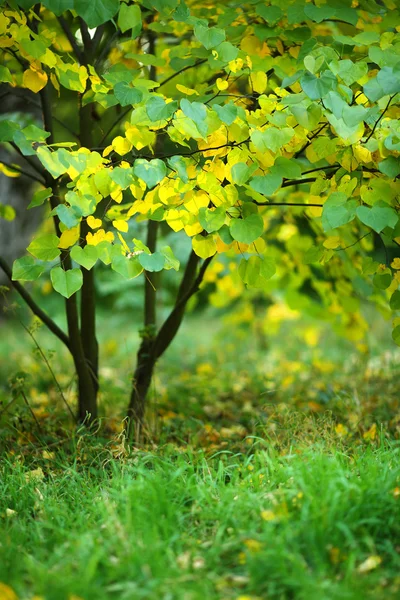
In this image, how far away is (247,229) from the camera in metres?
1.89

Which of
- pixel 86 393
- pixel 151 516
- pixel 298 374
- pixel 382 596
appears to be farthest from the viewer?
pixel 298 374

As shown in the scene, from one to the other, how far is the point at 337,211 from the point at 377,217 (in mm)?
118

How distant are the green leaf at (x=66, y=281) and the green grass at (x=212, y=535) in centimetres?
60

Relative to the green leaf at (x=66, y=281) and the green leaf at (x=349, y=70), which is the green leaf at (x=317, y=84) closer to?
the green leaf at (x=349, y=70)

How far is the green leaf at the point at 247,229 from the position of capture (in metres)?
1.87

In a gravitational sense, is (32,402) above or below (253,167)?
below

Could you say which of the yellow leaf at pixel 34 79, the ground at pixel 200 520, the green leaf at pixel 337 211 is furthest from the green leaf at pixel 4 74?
the ground at pixel 200 520

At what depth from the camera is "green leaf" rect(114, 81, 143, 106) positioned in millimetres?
1818

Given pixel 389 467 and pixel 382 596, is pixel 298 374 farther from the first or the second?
pixel 382 596

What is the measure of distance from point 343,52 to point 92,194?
105cm

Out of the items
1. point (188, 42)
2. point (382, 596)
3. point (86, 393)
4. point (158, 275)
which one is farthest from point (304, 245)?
point (382, 596)

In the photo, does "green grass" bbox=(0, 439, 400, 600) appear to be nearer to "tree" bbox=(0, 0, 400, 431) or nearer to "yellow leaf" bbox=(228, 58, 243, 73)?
"tree" bbox=(0, 0, 400, 431)

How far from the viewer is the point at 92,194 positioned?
70.7 inches

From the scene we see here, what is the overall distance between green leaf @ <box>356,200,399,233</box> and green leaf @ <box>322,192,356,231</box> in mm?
40
